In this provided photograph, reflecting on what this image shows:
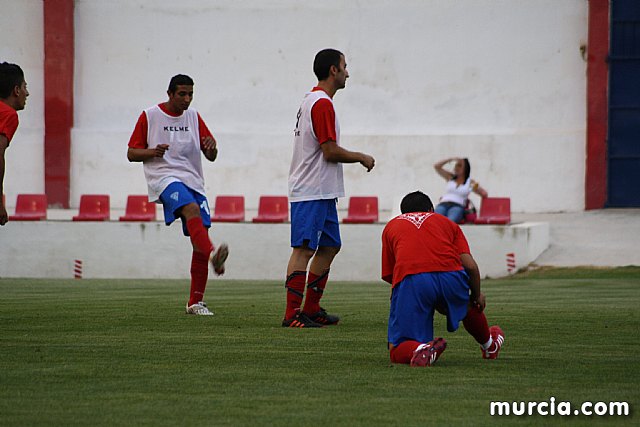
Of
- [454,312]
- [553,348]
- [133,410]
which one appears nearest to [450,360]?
[454,312]

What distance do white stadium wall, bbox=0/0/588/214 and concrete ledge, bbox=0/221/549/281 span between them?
4.75 meters

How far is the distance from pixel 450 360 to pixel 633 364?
3.40 feet

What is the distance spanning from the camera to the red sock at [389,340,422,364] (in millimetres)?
7055

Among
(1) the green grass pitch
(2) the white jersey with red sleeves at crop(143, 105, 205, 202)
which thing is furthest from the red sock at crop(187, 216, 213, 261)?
(1) the green grass pitch

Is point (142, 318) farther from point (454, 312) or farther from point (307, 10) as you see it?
point (307, 10)

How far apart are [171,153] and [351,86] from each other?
15.7 m

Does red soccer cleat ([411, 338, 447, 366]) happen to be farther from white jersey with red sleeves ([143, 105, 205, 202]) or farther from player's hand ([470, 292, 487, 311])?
white jersey with red sleeves ([143, 105, 205, 202])

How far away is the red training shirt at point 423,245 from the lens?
716 cm

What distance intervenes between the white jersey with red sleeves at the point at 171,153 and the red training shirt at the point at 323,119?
1.51 m

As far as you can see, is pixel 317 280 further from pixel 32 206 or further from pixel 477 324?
pixel 32 206

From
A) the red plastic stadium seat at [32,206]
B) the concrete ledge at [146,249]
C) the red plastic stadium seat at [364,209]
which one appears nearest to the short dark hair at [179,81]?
the concrete ledge at [146,249]

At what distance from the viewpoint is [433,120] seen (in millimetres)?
25578

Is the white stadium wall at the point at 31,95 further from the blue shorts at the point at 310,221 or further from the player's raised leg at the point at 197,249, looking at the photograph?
the blue shorts at the point at 310,221

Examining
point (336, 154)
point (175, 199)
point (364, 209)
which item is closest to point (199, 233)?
point (175, 199)
